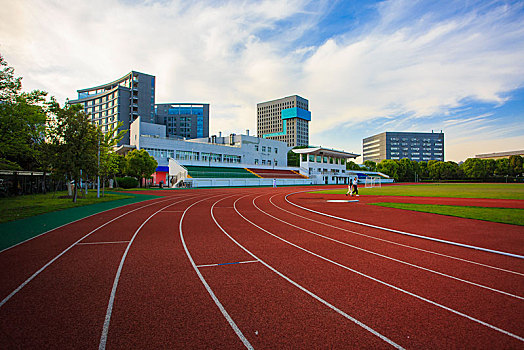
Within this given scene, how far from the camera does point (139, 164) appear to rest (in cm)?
4112

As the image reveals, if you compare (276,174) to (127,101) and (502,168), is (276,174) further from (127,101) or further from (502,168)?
(502,168)

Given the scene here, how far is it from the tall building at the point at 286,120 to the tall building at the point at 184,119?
58.5 meters

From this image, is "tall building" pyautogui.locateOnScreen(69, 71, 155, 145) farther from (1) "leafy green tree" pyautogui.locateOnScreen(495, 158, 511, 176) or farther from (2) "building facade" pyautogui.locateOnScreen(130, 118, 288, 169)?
(1) "leafy green tree" pyautogui.locateOnScreen(495, 158, 511, 176)

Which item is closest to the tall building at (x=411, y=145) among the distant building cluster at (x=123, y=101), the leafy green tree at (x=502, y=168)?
the leafy green tree at (x=502, y=168)

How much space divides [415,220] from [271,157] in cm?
6540

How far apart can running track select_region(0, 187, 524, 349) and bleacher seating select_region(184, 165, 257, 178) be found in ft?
133

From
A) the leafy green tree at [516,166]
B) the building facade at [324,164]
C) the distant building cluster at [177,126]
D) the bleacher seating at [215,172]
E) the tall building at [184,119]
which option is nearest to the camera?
the bleacher seating at [215,172]

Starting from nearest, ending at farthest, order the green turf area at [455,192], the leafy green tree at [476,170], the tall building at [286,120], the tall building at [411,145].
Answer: the green turf area at [455,192] < the leafy green tree at [476,170] < the tall building at [286,120] < the tall building at [411,145]

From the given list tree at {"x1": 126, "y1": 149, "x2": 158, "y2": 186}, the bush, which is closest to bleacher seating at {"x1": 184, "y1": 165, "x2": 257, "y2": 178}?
tree at {"x1": 126, "y1": 149, "x2": 158, "y2": 186}

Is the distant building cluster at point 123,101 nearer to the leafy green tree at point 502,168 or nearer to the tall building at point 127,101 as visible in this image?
the tall building at point 127,101

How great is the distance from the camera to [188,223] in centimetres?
1198

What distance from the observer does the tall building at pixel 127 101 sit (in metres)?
78.7

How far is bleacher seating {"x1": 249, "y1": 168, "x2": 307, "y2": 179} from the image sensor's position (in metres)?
62.2

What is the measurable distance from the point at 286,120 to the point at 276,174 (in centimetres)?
10837
